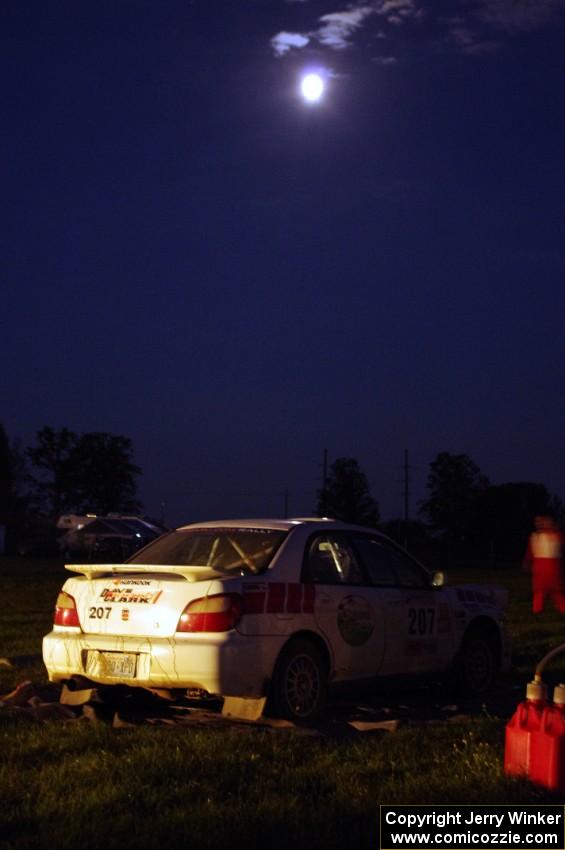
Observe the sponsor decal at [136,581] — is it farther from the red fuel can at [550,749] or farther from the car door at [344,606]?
the red fuel can at [550,749]

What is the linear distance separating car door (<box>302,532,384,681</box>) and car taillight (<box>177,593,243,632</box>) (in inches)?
33.7

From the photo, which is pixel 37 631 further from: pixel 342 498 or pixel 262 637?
pixel 342 498

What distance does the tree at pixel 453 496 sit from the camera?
250 ft

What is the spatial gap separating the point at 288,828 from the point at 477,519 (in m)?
69.8

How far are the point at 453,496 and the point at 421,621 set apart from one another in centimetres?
6810

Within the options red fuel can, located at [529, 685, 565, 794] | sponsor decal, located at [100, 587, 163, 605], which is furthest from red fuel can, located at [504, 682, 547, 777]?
sponsor decal, located at [100, 587, 163, 605]

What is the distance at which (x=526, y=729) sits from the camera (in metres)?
6.44

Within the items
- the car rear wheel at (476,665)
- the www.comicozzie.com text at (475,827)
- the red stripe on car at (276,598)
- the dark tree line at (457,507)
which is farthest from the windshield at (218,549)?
the dark tree line at (457,507)

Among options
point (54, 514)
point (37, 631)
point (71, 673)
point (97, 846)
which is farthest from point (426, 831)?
point (54, 514)

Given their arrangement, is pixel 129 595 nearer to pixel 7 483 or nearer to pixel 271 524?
pixel 271 524

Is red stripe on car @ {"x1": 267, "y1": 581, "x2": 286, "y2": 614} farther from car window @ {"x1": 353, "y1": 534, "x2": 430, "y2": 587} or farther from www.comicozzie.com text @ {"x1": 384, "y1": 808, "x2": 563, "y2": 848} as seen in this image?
www.comicozzie.com text @ {"x1": 384, "y1": 808, "x2": 563, "y2": 848}

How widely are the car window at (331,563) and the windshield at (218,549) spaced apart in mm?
299

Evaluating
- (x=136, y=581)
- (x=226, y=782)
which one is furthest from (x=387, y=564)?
(x=226, y=782)

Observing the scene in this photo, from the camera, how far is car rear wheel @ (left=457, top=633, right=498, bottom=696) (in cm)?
1067
